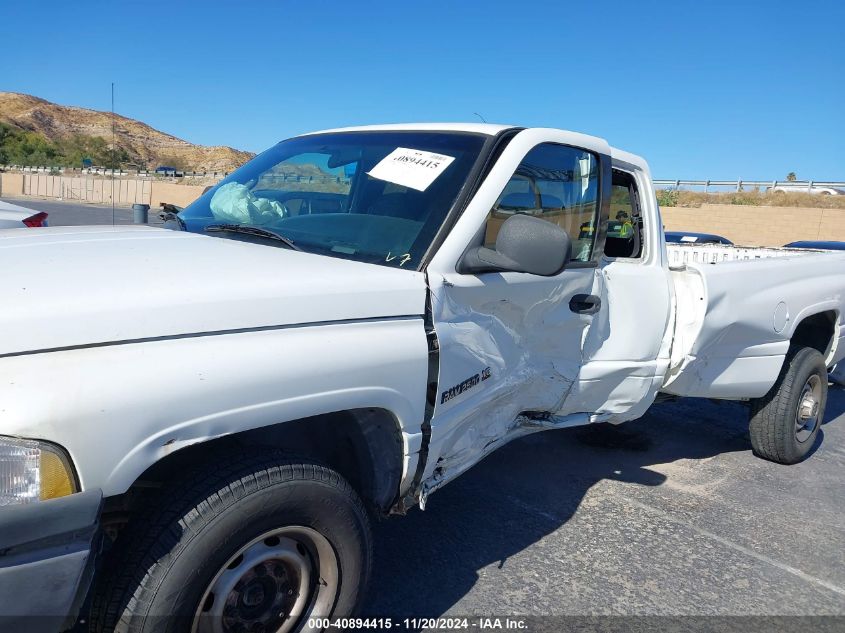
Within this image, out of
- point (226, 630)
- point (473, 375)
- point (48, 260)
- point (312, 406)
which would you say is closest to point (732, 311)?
point (473, 375)

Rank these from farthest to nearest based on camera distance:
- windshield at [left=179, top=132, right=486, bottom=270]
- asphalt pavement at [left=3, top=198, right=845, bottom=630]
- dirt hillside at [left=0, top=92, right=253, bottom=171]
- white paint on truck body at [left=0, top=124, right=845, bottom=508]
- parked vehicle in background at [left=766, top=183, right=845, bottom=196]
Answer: dirt hillside at [left=0, top=92, right=253, bottom=171] → parked vehicle in background at [left=766, top=183, right=845, bottom=196] → asphalt pavement at [left=3, top=198, right=845, bottom=630] → windshield at [left=179, top=132, right=486, bottom=270] → white paint on truck body at [left=0, top=124, right=845, bottom=508]

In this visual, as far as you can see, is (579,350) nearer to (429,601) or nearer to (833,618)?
(429,601)

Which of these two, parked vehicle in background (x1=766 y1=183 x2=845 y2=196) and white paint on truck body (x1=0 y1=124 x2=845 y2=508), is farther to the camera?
parked vehicle in background (x1=766 y1=183 x2=845 y2=196)

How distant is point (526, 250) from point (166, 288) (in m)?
1.25

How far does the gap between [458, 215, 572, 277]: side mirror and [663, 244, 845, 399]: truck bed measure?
154 cm

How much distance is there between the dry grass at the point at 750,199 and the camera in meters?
36.2

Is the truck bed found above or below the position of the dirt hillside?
below

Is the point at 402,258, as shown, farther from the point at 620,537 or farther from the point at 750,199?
the point at 750,199

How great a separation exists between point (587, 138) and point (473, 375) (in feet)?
5.06

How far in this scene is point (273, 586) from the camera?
2.09 metres

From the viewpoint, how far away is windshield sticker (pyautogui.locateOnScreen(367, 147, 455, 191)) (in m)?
2.75

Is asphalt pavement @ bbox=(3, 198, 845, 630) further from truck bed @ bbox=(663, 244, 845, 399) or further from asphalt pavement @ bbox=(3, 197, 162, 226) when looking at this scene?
asphalt pavement @ bbox=(3, 197, 162, 226)

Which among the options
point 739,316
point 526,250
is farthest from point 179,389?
point 739,316

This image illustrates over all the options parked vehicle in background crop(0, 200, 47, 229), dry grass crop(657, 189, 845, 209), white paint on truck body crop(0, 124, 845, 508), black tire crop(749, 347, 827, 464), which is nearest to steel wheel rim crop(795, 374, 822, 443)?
black tire crop(749, 347, 827, 464)
